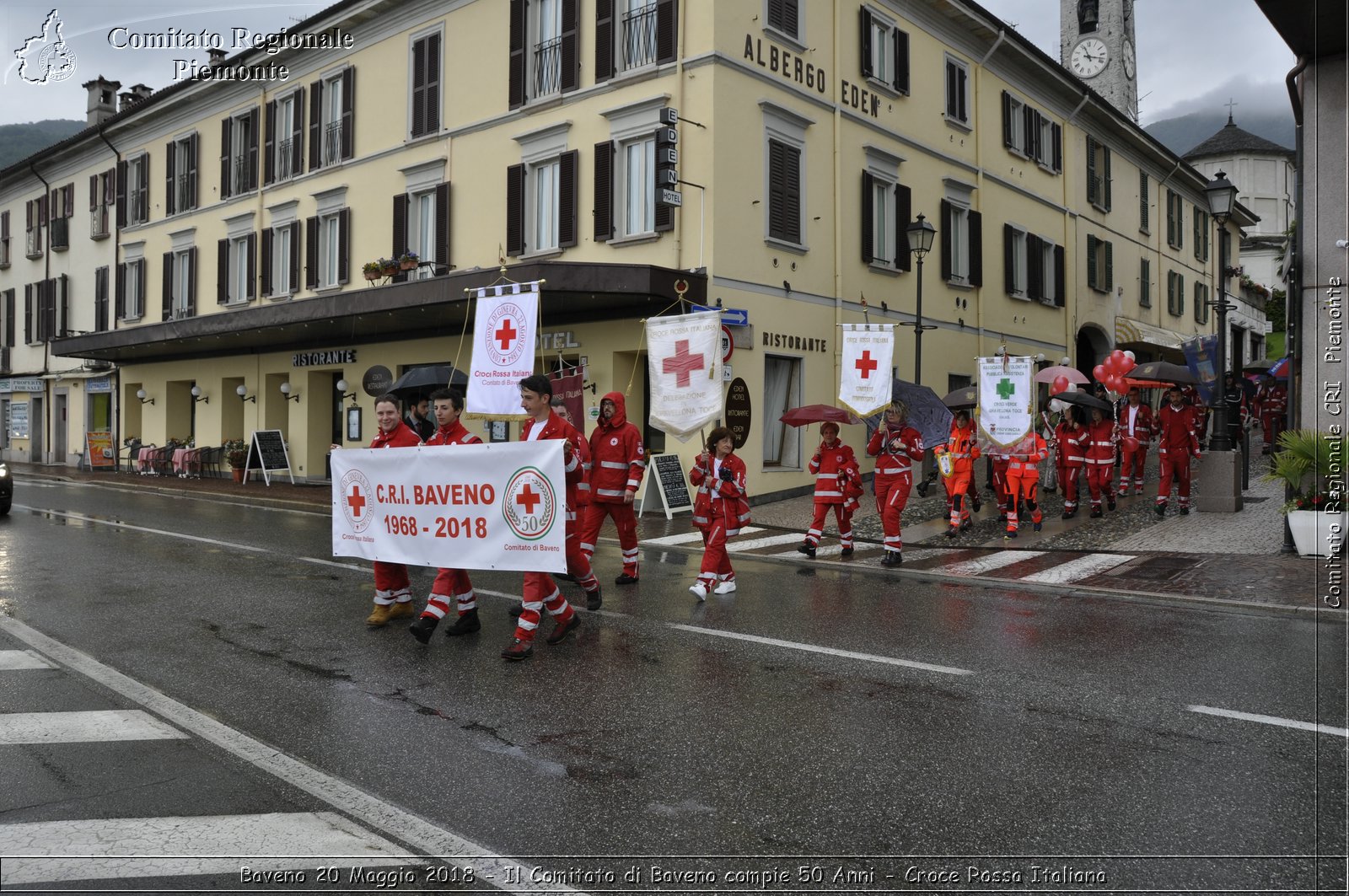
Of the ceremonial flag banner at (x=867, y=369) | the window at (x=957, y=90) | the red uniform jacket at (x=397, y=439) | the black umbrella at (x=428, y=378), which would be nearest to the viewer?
the red uniform jacket at (x=397, y=439)

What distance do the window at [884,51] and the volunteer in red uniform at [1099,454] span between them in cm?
967

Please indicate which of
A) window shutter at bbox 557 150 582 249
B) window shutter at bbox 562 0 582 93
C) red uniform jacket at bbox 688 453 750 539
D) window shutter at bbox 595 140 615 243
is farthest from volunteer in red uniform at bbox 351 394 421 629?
window shutter at bbox 562 0 582 93

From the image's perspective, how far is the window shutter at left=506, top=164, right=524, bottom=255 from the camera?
20469 millimetres

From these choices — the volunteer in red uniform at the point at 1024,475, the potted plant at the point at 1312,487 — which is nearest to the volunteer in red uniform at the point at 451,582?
the potted plant at the point at 1312,487

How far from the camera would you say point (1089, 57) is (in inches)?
1631

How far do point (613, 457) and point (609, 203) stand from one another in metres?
10.3

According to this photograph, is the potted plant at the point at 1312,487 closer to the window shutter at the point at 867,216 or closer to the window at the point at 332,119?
the window shutter at the point at 867,216

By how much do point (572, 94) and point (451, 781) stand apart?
17420 millimetres

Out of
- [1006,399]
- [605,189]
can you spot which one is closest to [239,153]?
[605,189]

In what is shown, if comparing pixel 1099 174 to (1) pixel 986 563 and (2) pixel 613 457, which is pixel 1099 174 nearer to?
(1) pixel 986 563

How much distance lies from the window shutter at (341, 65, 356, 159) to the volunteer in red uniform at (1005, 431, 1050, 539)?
18205mm

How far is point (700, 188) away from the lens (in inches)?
691

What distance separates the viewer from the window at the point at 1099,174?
3079 centimetres

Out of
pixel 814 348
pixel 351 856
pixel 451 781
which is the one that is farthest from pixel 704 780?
pixel 814 348
